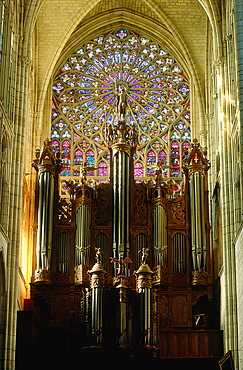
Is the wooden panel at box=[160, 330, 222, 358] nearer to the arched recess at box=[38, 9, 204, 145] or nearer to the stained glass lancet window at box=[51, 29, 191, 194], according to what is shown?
the stained glass lancet window at box=[51, 29, 191, 194]

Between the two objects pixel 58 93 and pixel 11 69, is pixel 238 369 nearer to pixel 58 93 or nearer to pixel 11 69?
pixel 11 69

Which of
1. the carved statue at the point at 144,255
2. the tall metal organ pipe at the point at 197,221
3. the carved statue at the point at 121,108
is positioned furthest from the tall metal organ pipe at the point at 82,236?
the carved statue at the point at 121,108

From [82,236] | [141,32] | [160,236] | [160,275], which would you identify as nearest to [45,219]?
[82,236]

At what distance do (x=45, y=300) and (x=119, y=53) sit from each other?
11227 mm

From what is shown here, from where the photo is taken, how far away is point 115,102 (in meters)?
33.4

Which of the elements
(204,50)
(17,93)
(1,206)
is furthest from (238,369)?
(204,50)

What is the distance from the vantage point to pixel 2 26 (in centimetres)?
2530

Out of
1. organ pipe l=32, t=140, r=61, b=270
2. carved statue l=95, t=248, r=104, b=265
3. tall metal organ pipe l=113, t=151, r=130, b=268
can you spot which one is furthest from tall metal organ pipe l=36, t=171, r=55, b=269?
tall metal organ pipe l=113, t=151, r=130, b=268

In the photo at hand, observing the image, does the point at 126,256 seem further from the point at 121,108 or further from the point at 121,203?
the point at 121,108

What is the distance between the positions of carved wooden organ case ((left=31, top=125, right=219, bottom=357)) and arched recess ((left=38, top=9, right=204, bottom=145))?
14.5ft

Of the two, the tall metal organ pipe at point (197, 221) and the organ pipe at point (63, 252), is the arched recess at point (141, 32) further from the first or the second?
the organ pipe at point (63, 252)

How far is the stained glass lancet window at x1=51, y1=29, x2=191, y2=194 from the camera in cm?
3266

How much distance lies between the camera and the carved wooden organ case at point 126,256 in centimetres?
2580

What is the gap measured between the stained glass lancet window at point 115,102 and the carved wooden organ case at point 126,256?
3.04 meters
